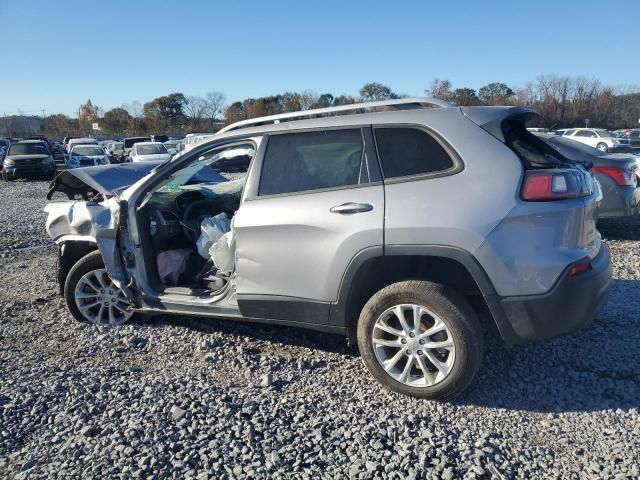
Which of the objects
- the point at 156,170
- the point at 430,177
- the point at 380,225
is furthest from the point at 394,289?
the point at 156,170

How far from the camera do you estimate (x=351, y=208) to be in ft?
11.2

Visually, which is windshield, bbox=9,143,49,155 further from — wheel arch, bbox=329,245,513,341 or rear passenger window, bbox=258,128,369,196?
wheel arch, bbox=329,245,513,341

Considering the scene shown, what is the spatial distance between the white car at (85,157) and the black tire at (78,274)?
21.7 m

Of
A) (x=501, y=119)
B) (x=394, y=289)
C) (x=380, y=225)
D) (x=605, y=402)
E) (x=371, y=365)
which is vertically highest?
(x=501, y=119)

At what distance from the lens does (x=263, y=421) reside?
317cm

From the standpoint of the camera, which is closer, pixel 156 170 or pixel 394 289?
pixel 394 289

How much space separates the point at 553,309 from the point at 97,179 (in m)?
4.08

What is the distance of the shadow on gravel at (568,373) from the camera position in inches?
132

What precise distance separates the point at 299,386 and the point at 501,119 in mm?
2232

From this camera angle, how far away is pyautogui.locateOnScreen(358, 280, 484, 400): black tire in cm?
322

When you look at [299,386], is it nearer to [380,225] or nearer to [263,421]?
[263,421]

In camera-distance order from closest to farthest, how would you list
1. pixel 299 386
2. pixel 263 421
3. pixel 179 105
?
pixel 263 421 < pixel 299 386 < pixel 179 105

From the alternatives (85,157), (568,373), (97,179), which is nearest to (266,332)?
(97,179)

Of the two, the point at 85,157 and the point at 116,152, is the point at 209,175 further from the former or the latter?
the point at 116,152
